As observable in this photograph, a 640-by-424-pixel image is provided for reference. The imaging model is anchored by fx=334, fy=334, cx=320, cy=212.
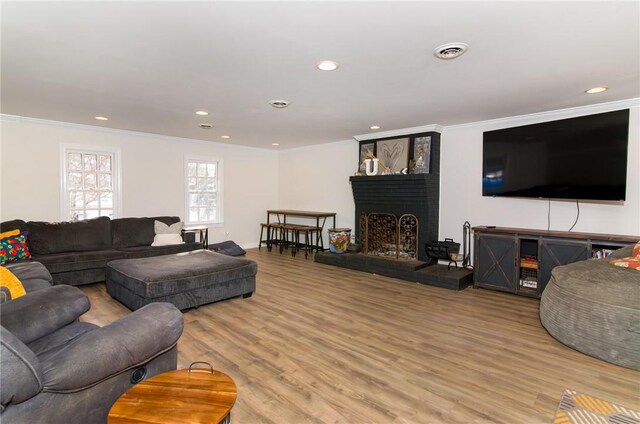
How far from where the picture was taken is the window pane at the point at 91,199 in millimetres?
5547

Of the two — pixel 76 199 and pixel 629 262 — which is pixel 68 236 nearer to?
pixel 76 199

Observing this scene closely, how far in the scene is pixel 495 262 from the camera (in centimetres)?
432

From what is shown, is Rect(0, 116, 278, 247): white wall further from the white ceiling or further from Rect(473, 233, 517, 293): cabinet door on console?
Rect(473, 233, 517, 293): cabinet door on console

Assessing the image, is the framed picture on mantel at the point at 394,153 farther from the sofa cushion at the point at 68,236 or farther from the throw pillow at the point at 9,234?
the throw pillow at the point at 9,234

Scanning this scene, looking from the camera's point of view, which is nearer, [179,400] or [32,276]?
[179,400]

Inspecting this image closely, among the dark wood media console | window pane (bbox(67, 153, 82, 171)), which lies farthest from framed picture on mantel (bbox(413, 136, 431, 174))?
window pane (bbox(67, 153, 82, 171))

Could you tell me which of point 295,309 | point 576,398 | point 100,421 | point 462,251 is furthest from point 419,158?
point 100,421

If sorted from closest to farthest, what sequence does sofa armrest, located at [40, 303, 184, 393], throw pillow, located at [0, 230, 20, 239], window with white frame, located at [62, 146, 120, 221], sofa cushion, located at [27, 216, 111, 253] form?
sofa armrest, located at [40, 303, 184, 393] < throw pillow, located at [0, 230, 20, 239] < sofa cushion, located at [27, 216, 111, 253] < window with white frame, located at [62, 146, 120, 221]

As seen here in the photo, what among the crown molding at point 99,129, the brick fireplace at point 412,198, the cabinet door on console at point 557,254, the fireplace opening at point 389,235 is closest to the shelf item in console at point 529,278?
the cabinet door on console at point 557,254

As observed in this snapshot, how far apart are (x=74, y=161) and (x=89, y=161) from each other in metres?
0.21

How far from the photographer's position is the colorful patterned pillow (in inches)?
155

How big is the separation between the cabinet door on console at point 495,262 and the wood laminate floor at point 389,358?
0.62 ft

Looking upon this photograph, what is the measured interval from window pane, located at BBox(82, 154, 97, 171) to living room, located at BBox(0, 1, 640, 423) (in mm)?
195

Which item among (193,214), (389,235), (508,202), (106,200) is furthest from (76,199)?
(508,202)
